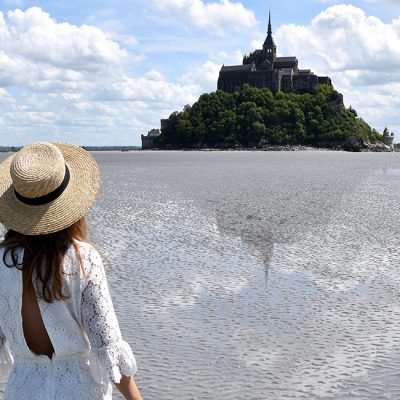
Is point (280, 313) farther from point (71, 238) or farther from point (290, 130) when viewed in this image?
point (290, 130)

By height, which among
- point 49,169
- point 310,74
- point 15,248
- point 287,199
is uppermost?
point 310,74

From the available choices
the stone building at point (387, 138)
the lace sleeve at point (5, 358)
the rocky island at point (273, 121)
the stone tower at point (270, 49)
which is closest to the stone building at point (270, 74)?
the stone tower at point (270, 49)

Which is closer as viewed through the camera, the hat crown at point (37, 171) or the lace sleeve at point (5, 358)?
the hat crown at point (37, 171)

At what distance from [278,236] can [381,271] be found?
13.4ft

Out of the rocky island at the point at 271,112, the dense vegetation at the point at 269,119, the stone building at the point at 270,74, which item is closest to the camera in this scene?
the dense vegetation at the point at 269,119

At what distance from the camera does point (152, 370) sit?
6.11 meters

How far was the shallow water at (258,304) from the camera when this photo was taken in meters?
5.91

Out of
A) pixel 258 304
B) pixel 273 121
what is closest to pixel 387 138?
pixel 273 121

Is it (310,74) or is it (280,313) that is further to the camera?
(310,74)

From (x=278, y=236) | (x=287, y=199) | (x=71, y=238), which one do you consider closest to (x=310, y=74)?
(x=287, y=199)

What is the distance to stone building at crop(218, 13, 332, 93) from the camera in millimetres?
167125

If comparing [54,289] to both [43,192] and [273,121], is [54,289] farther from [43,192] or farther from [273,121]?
[273,121]

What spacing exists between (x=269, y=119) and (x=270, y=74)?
1100cm

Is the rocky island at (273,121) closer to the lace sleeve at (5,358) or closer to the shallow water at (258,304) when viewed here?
the shallow water at (258,304)
